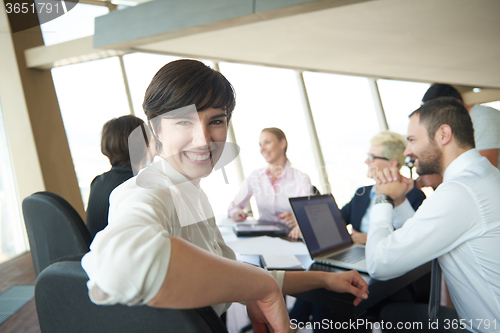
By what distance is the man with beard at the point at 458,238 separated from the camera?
3.92 feet

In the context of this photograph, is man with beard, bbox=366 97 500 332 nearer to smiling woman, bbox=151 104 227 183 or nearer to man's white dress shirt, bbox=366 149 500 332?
man's white dress shirt, bbox=366 149 500 332

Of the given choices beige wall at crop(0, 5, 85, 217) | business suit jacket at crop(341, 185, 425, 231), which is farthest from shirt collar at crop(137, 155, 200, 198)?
beige wall at crop(0, 5, 85, 217)

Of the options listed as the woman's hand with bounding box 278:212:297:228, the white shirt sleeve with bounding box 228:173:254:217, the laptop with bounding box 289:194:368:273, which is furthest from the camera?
the white shirt sleeve with bounding box 228:173:254:217

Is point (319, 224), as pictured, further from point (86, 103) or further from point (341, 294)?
point (86, 103)

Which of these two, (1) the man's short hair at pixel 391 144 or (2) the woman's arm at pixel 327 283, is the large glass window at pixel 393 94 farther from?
(2) the woman's arm at pixel 327 283

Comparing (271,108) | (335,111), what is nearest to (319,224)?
(271,108)

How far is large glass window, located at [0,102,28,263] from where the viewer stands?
4.05 metres

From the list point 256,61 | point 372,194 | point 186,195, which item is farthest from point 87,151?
→ point 186,195

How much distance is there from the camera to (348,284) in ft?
3.63

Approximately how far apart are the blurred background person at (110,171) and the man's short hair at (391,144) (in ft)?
5.99

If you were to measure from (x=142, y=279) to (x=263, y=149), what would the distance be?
2905 millimetres

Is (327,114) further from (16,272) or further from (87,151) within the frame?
(16,272)

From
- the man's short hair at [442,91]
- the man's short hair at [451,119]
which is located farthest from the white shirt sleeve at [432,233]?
the man's short hair at [442,91]

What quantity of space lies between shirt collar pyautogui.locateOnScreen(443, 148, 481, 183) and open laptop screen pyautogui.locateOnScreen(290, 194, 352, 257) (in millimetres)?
665
